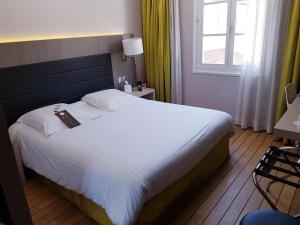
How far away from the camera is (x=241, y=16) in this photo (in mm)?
3348

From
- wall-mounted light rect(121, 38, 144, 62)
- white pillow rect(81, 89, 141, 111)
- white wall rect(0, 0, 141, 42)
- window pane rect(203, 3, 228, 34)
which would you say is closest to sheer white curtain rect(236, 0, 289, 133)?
window pane rect(203, 3, 228, 34)

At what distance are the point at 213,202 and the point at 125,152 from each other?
0.95 m

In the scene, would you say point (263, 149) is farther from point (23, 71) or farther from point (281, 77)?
point (23, 71)

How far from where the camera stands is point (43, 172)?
2223 millimetres

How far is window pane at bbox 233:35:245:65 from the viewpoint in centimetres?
345

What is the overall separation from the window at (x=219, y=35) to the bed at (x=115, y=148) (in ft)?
4.25

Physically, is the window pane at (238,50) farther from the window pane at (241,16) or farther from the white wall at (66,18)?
the white wall at (66,18)

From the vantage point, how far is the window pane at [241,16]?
330cm

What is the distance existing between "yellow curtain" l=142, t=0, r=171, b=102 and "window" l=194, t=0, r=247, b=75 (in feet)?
1.54

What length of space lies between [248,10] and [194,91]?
1452 mm

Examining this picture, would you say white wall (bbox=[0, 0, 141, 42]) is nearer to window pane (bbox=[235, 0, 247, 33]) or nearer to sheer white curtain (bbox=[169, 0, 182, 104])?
sheer white curtain (bbox=[169, 0, 182, 104])

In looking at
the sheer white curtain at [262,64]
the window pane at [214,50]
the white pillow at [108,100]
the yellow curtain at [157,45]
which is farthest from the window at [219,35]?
the white pillow at [108,100]

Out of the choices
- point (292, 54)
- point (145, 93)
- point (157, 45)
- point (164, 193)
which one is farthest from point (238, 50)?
point (164, 193)

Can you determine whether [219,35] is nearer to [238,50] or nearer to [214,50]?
[214,50]
